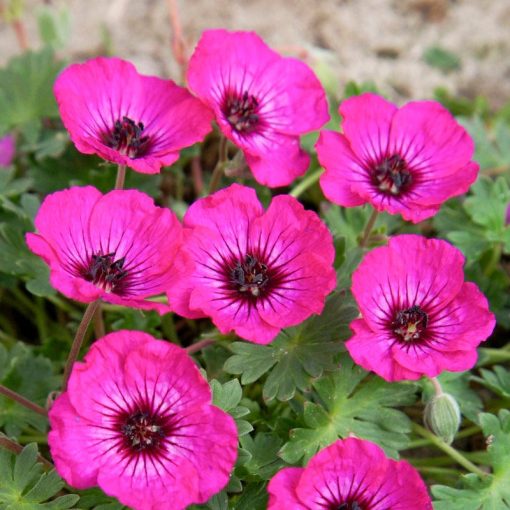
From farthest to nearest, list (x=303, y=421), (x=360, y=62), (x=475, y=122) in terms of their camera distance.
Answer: (x=360, y=62) < (x=475, y=122) < (x=303, y=421)

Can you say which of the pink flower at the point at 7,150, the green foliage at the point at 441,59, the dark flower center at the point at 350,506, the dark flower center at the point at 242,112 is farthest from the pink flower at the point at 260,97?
the green foliage at the point at 441,59

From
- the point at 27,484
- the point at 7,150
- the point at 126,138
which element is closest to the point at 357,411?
the point at 27,484

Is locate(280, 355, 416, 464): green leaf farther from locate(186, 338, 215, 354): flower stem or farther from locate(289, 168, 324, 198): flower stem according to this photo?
locate(289, 168, 324, 198): flower stem

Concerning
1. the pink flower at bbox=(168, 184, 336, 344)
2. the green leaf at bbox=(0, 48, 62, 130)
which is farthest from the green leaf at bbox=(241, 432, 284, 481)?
the green leaf at bbox=(0, 48, 62, 130)

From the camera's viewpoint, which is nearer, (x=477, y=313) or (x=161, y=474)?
(x=161, y=474)

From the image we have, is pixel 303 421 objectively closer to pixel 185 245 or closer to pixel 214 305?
pixel 214 305

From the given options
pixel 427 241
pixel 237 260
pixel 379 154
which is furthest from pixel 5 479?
pixel 379 154
